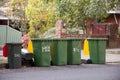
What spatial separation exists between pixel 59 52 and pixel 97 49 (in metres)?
2.15

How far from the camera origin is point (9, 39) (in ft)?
96.3

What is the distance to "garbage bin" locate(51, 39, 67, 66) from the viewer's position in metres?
17.8

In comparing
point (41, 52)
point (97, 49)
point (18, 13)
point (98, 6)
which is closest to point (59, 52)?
point (41, 52)

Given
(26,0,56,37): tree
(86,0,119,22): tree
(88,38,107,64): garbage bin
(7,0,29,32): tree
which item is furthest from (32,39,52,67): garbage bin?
(7,0,29,32): tree

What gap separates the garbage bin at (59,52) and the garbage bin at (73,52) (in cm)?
39

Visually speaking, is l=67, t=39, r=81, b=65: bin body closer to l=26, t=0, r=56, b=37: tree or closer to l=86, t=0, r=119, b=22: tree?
l=86, t=0, r=119, b=22: tree

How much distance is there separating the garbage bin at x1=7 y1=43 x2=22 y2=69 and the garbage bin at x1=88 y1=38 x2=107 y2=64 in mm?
3968

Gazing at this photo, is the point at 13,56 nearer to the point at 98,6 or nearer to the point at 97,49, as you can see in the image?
the point at 97,49

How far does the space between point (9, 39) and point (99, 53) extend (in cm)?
1167

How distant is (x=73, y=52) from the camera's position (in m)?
18.4

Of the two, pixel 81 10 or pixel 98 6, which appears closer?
pixel 98 6

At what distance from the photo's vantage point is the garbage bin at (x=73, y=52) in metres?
18.3

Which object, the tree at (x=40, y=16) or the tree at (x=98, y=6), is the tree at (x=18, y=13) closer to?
the tree at (x=40, y=16)

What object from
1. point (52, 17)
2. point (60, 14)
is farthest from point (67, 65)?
point (52, 17)
